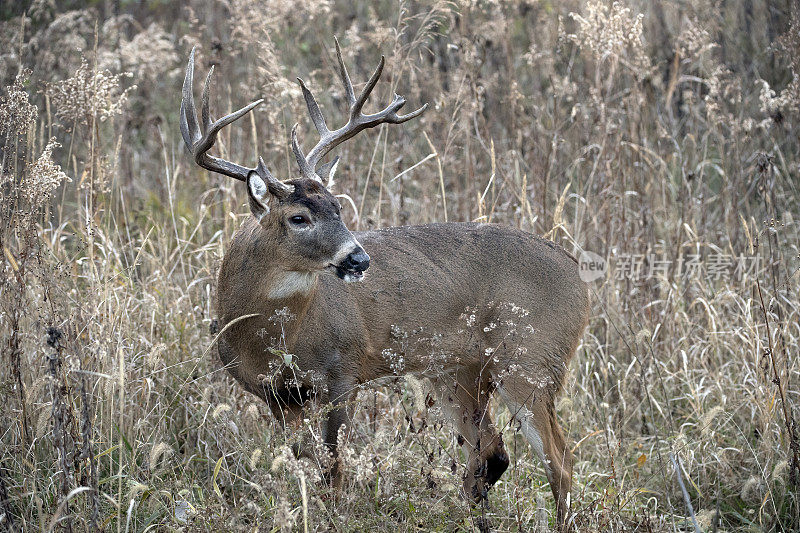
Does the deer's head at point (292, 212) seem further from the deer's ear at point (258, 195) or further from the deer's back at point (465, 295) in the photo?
the deer's back at point (465, 295)

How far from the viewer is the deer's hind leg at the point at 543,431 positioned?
4277mm

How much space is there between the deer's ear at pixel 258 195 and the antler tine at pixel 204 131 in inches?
1.9

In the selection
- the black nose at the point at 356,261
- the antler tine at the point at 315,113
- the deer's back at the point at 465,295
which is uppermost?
the antler tine at the point at 315,113

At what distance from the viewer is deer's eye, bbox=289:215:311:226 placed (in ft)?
13.1

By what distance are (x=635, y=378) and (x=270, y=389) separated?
2355 millimetres

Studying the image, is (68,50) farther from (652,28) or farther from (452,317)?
(652,28)

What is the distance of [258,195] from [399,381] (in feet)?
3.49

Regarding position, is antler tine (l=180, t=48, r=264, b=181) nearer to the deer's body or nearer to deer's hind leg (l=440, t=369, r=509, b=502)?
the deer's body

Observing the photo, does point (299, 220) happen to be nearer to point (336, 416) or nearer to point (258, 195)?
point (258, 195)

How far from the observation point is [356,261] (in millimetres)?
3867

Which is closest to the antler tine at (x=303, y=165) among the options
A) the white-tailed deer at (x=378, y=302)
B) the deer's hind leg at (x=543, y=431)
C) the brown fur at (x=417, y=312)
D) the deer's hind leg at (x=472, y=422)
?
the white-tailed deer at (x=378, y=302)

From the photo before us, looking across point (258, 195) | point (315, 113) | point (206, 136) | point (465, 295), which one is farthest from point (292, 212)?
point (465, 295)

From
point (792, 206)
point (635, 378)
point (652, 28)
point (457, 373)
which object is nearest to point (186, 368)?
point (457, 373)

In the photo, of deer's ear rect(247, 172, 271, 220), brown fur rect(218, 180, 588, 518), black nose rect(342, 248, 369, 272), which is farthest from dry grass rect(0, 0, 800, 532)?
deer's ear rect(247, 172, 271, 220)
